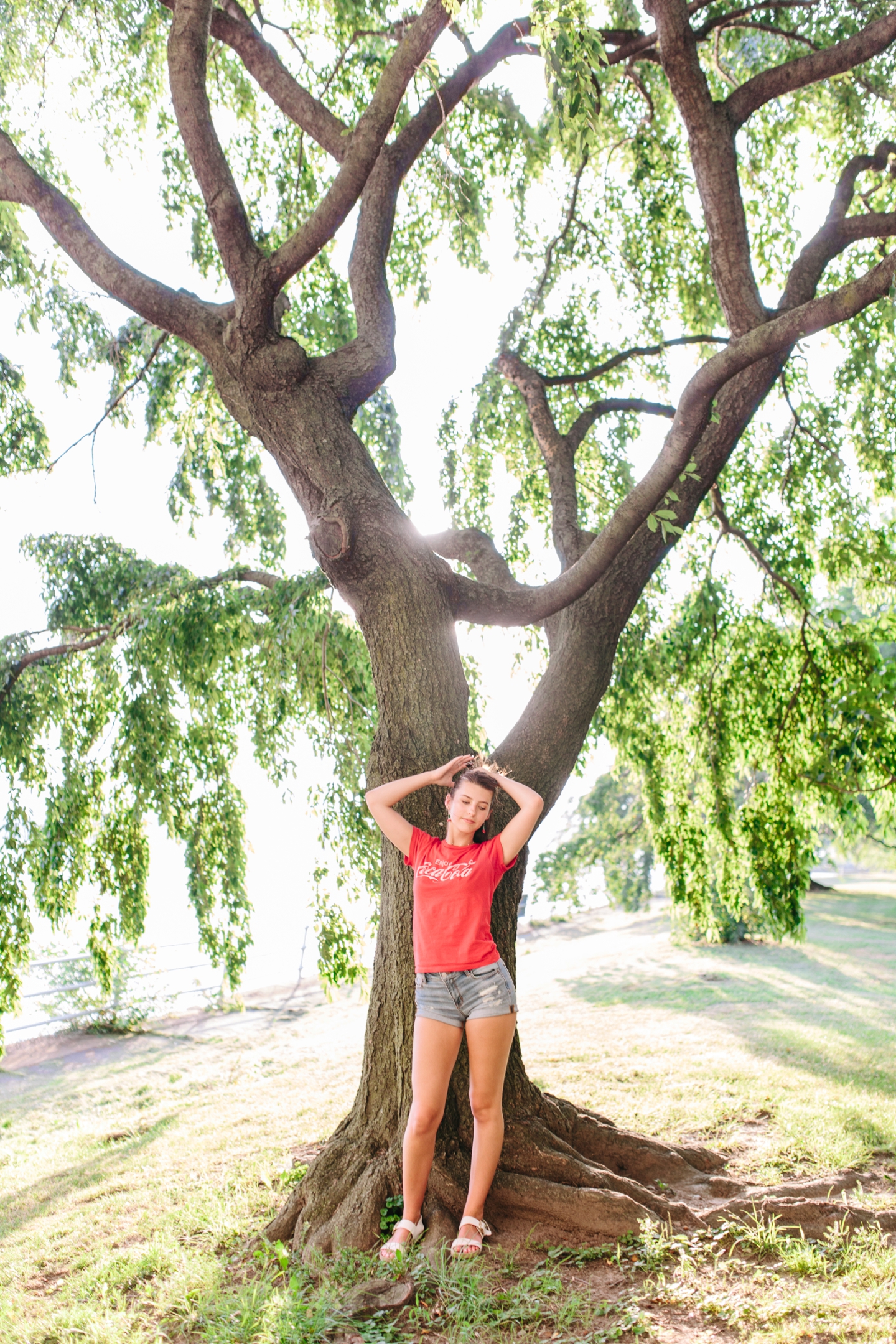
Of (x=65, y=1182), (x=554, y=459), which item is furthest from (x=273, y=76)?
(x=65, y=1182)

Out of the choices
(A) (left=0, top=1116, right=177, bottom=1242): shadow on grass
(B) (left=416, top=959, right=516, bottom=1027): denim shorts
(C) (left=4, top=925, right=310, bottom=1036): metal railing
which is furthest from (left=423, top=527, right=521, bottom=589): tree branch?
(C) (left=4, top=925, right=310, bottom=1036): metal railing

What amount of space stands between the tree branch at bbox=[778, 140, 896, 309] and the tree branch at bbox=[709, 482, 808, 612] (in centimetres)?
139

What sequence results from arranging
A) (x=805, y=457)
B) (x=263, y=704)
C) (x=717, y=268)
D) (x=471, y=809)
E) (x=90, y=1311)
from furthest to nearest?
(x=805, y=457), (x=263, y=704), (x=717, y=268), (x=471, y=809), (x=90, y=1311)

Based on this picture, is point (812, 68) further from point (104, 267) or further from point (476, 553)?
point (104, 267)

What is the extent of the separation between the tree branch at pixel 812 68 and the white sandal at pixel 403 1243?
5345 mm

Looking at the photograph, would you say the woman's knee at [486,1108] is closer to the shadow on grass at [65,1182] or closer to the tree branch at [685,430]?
the tree branch at [685,430]

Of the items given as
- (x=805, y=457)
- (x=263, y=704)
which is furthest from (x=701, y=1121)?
(x=805, y=457)

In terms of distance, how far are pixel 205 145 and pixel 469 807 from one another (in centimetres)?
327

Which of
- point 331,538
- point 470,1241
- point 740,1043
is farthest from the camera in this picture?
point 740,1043

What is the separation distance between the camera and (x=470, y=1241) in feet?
10.5

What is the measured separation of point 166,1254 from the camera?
361 cm

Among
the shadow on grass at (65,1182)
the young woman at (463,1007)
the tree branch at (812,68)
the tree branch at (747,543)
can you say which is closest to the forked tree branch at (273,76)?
the tree branch at (812,68)

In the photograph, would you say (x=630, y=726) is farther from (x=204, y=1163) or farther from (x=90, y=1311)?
(x=90, y=1311)

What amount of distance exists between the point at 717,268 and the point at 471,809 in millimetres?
3215
